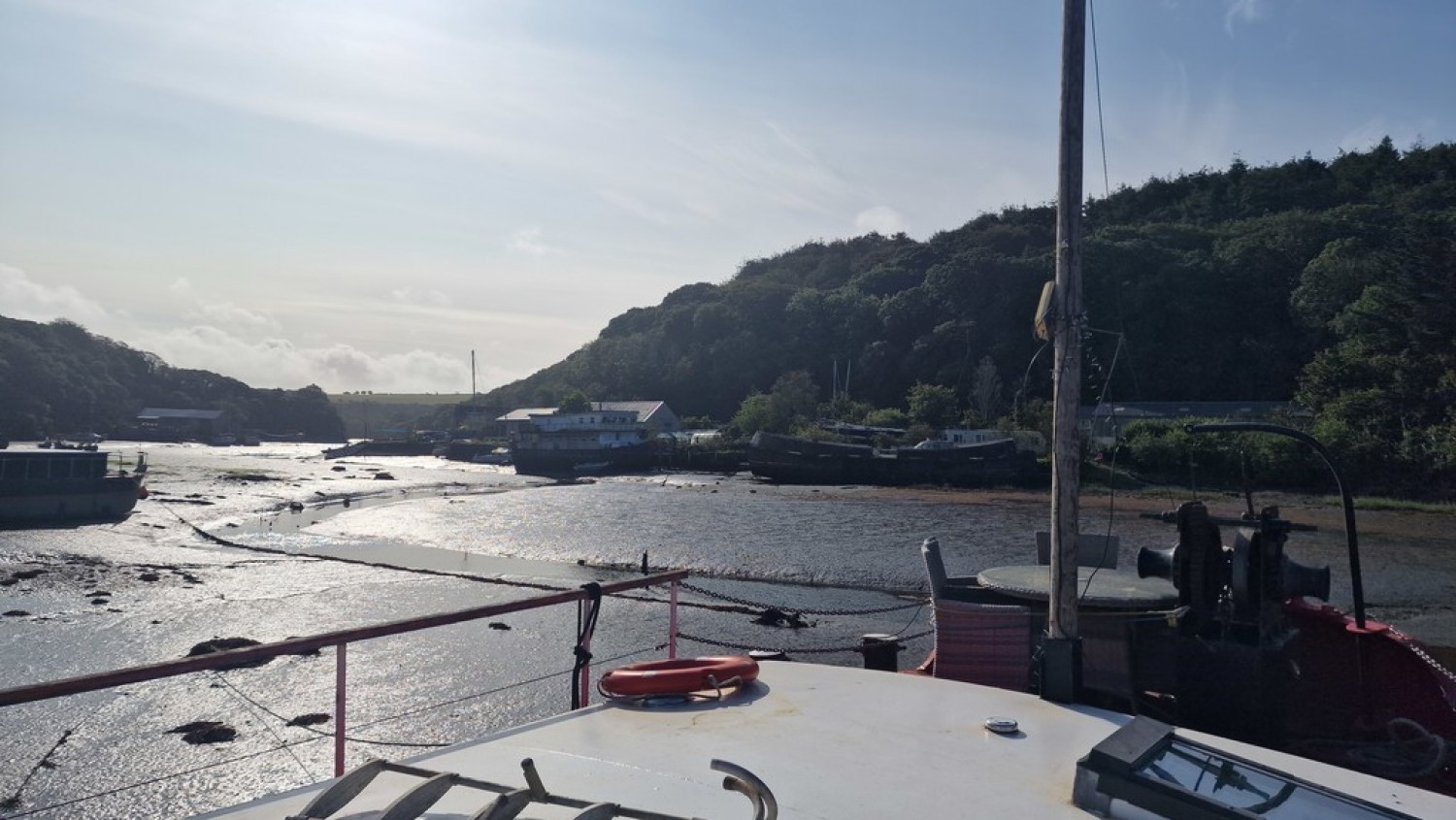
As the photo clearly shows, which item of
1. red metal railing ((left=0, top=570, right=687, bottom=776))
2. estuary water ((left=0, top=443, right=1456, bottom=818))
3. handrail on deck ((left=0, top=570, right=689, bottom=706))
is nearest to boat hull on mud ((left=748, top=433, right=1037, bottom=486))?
estuary water ((left=0, top=443, right=1456, bottom=818))

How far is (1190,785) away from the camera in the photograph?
2.67m

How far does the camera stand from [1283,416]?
41562 millimetres

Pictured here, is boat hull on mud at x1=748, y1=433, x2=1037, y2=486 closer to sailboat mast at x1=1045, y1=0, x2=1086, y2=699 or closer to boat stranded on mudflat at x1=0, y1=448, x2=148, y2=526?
boat stranded on mudflat at x1=0, y1=448, x2=148, y2=526

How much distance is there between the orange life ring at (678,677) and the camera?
3.95 meters

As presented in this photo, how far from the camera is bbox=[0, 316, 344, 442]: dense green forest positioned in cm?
9569

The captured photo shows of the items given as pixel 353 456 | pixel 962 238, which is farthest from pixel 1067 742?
pixel 962 238

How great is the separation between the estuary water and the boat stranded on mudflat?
152 centimetres

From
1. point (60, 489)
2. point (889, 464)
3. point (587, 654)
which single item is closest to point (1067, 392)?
point (587, 654)

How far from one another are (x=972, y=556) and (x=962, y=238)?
86.7 metres

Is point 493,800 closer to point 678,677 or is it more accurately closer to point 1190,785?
point 678,677

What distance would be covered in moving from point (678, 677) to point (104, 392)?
428 feet

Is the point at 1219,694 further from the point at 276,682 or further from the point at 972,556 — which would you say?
the point at 972,556

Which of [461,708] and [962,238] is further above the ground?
[962,238]

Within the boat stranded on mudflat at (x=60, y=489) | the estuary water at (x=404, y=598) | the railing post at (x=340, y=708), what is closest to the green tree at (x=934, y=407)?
the estuary water at (x=404, y=598)
